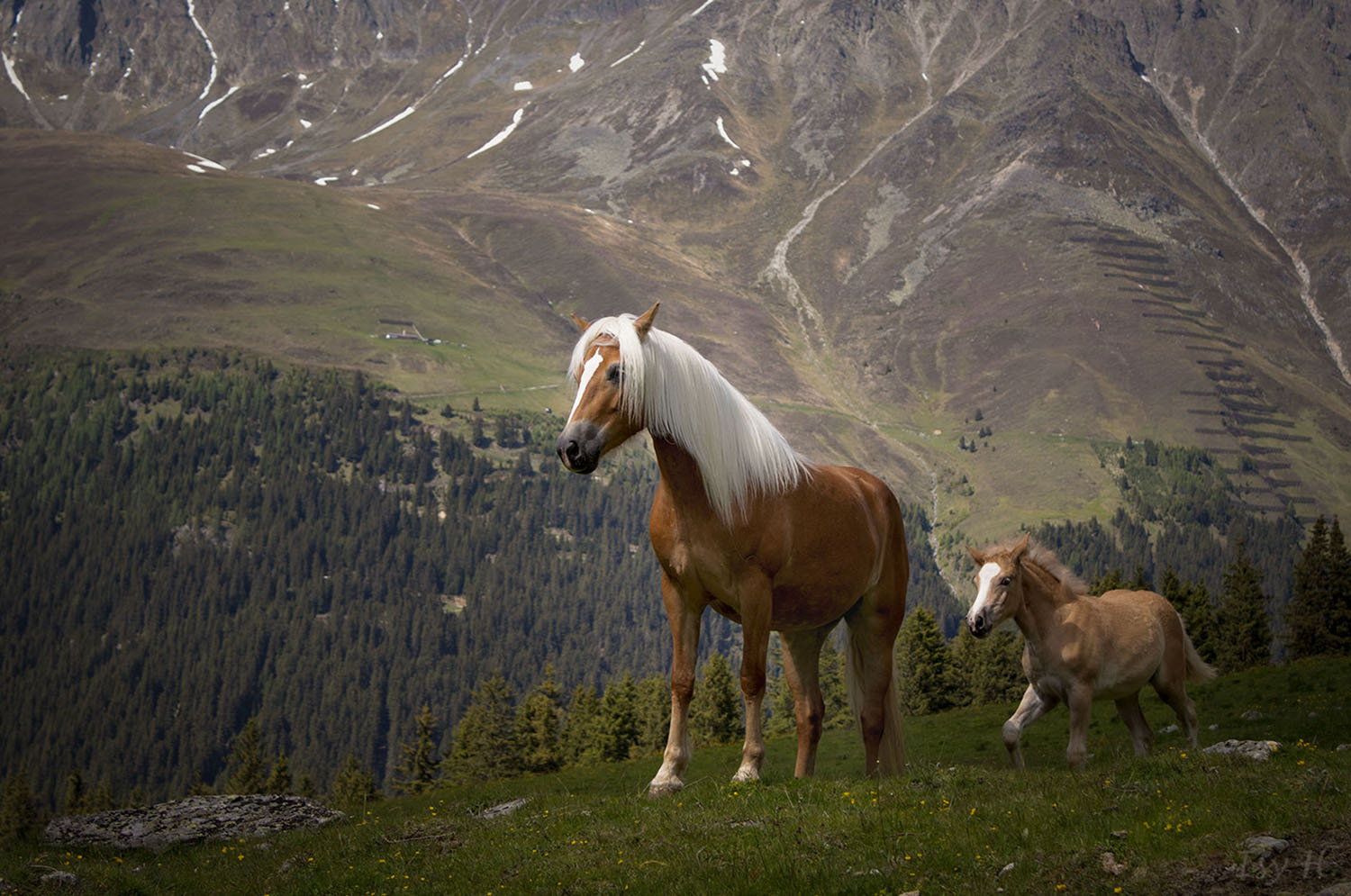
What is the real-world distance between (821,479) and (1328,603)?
244 ft

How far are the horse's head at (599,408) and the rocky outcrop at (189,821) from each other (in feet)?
31.0

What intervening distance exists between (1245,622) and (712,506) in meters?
81.4

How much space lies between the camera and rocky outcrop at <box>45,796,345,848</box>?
16.9 metres

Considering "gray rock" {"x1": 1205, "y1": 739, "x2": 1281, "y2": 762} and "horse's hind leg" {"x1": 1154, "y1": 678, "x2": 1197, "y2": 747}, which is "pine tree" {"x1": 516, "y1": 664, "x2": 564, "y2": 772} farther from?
"gray rock" {"x1": 1205, "y1": 739, "x2": 1281, "y2": 762}

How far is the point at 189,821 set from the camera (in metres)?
17.2

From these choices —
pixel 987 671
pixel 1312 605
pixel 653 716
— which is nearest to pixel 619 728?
pixel 653 716

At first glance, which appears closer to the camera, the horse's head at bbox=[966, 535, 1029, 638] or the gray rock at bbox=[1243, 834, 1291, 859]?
the gray rock at bbox=[1243, 834, 1291, 859]

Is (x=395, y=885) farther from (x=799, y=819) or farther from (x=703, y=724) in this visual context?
(x=703, y=724)

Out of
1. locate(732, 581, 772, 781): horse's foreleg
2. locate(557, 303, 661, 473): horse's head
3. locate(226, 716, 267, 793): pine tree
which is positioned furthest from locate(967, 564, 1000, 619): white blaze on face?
locate(226, 716, 267, 793): pine tree

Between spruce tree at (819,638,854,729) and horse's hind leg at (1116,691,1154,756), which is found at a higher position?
horse's hind leg at (1116,691,1154,756)

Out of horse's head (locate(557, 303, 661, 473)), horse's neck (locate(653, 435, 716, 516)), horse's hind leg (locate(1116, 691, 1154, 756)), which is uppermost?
horse's head (locate(557, 303, 661, 473))

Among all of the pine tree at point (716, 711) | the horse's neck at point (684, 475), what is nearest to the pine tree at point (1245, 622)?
the pine tree at point (716, 711)

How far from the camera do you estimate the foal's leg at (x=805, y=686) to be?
1445 cm

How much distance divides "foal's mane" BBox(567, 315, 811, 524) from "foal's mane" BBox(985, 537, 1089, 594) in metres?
6.60
